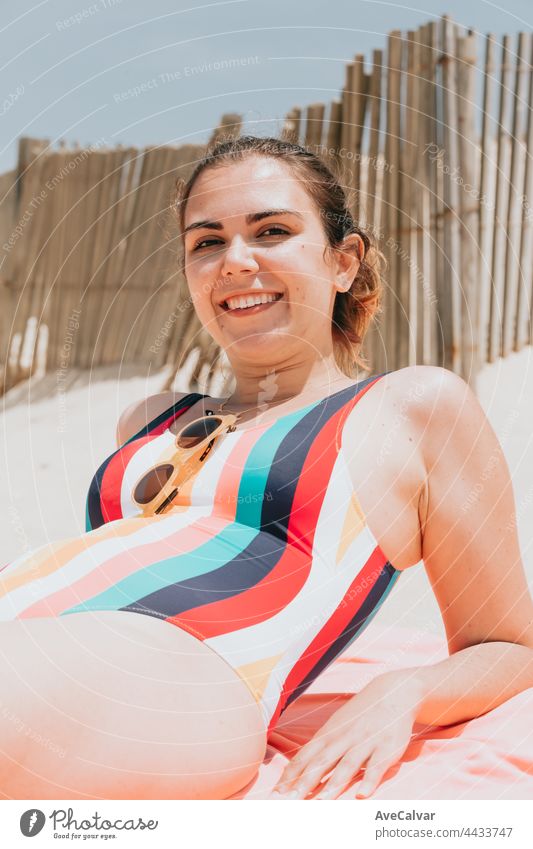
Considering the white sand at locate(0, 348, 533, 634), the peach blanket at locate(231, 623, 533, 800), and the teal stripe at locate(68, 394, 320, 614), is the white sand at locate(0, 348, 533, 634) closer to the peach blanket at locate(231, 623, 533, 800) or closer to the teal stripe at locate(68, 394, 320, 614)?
the peach blanket at locate(231, 623, 533, 800)

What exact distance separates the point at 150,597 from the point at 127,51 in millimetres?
1248

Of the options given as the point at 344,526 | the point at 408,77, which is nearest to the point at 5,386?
the point at 408,77

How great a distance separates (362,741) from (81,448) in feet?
11.7

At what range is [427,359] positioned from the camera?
169 inches

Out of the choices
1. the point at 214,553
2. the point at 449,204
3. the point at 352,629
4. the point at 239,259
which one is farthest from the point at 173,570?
the point at 449,204

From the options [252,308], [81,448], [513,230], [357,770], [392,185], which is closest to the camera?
[357,770]

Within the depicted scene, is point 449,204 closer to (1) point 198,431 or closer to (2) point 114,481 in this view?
(1) point 198,431

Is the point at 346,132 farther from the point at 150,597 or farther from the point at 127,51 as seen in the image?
the point at 150,597

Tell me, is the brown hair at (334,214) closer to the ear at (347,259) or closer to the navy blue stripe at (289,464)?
the ear at (347,259)

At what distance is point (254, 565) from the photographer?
1361 millimetres

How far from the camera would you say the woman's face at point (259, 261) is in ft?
5.43

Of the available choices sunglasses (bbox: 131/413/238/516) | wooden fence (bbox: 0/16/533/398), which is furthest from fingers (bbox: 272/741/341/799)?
wooden fence (bbox: 0/16/533/398)

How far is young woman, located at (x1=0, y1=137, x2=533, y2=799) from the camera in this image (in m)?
1.17
